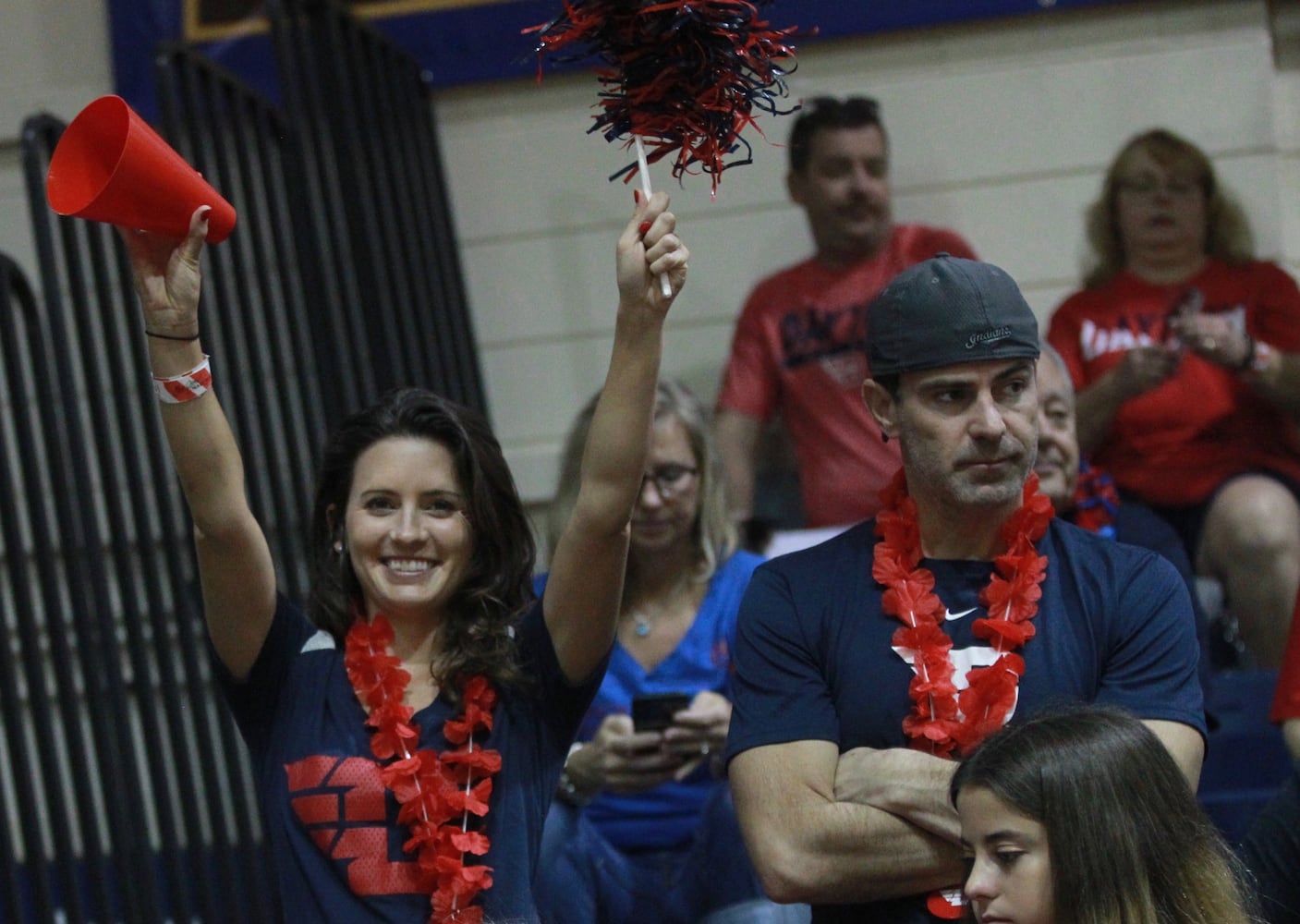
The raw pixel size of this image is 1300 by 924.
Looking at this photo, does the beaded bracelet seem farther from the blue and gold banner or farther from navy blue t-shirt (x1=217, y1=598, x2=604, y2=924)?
the blue and gold banner

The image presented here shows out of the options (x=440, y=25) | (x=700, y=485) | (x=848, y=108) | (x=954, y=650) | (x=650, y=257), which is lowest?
(x=954, y=650)

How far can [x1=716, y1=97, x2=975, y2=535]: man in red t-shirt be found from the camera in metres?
3.82

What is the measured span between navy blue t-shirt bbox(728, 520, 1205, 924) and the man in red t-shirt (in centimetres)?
162

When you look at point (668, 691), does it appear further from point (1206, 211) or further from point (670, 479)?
point (1206, 211)

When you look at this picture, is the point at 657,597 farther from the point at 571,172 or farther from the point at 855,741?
the point at 571,172

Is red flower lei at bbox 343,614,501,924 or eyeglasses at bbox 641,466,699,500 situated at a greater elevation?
eyeglasses at bbox 641,466,699,500

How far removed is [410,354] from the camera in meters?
3.90

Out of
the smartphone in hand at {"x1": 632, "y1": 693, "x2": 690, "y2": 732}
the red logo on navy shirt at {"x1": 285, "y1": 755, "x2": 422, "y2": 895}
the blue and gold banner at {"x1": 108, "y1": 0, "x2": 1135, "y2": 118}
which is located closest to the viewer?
the red logo on navy shirt at {"x1": 285, "y1": 755, "x2": 422, "y2": 895}

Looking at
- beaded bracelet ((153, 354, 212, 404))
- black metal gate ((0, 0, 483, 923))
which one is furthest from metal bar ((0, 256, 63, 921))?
beaded bracelet ((153, 354, 212, 404))

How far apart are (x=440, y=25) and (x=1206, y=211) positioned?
1.99m

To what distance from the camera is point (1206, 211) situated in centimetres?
378

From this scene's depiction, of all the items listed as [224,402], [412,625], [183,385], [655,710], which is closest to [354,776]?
[412,625]

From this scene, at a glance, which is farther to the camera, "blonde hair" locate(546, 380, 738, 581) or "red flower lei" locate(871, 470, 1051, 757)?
"blonde hair" locate(546, 380, 738, 581)

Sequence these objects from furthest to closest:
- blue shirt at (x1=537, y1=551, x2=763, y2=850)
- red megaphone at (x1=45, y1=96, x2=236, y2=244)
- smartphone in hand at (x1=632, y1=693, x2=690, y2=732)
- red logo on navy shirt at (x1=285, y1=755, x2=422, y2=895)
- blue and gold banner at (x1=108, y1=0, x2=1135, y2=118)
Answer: blue and gold banner at (x1=108, y1=0, x2=1135, y2=118)
blue shirt at (x1=537, y1=551, x2=763, y2=850)
smartphone in hand at (x1=632, y1=693, x2=690, y2=732)
red logo on navy shirt at (x1=285, y1=755, x2=422, y2=895)
red megaphone at (x1=45, y1=96, x2=236, y2=244)
